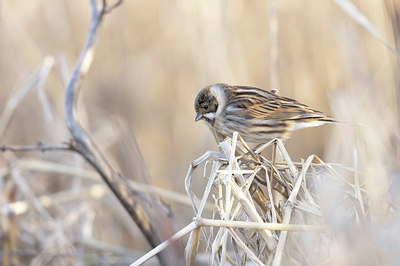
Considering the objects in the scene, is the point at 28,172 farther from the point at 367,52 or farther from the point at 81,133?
the point at 367,52

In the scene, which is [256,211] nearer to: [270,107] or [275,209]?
[275,209]

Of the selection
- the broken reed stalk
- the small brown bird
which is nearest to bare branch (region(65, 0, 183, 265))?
the small brown bird

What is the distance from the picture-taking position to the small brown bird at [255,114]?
3080 millimetres

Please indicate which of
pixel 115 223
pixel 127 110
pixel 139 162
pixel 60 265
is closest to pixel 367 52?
pixel 127 110

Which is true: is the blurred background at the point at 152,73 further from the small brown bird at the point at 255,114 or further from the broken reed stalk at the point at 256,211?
the broken reed stalk at the point at 256,211

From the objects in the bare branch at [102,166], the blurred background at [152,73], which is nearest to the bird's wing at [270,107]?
the bare branch at [102,166]

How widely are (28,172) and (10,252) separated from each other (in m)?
1.12

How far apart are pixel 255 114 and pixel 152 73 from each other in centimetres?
242

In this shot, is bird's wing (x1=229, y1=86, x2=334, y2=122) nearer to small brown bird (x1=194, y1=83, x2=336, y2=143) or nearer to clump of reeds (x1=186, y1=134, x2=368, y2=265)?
small brown bird (x1=194, y1=83, x2=336, y2=143)

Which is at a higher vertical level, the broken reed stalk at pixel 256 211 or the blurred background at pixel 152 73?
the blurred background at pixel 152 73

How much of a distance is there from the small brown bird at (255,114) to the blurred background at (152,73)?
3.88 feet

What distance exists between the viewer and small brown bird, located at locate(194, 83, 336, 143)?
121 inches

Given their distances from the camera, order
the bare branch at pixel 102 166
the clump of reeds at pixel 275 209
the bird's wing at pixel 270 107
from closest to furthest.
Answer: the clump of reeds at pixel 275 209
the bare branch at pixel 102 166
the bird's wing at pixel 270 107

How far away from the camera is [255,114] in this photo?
3.14 m
